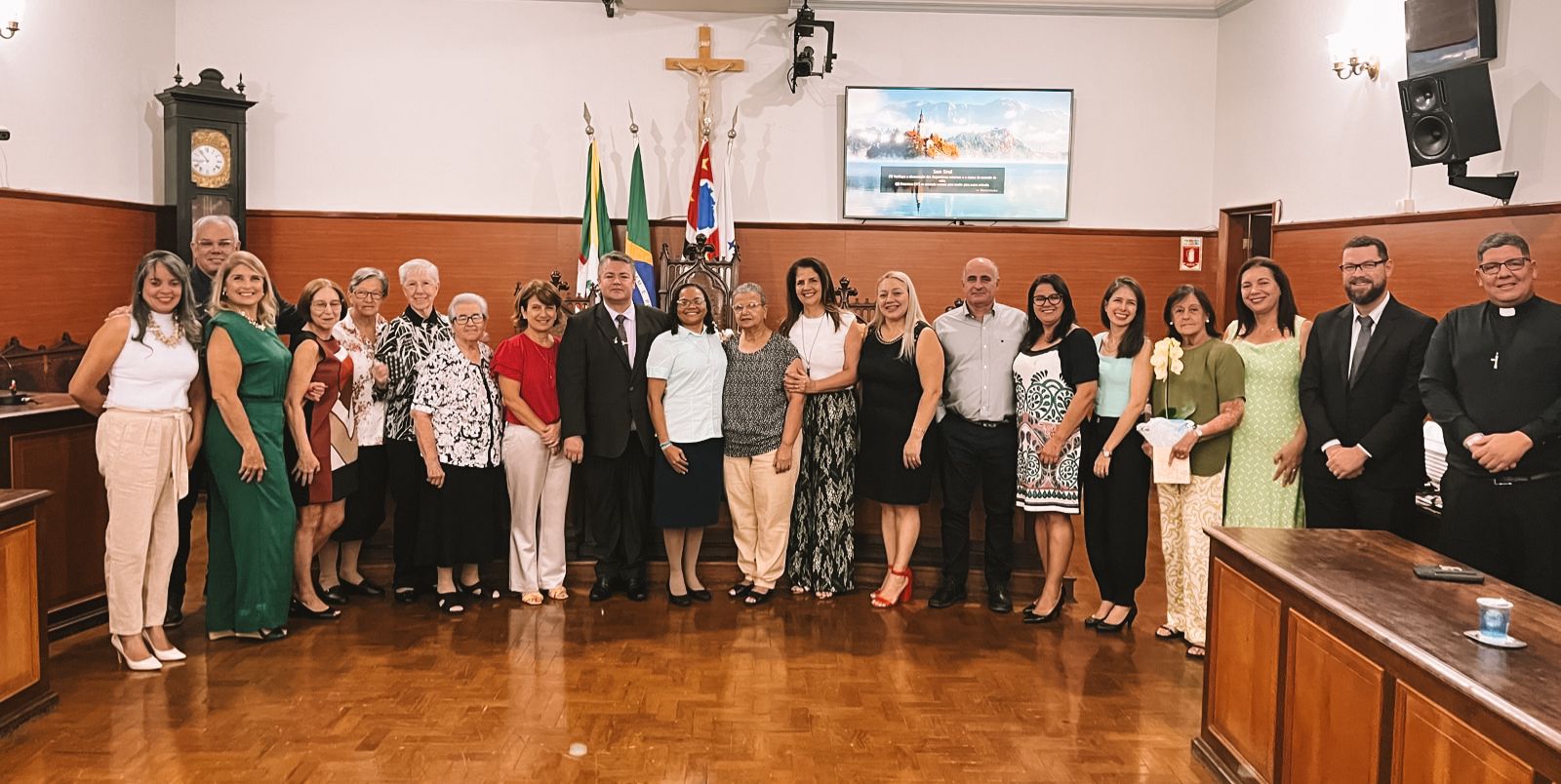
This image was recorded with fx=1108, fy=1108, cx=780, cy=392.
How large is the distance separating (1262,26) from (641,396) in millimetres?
5910

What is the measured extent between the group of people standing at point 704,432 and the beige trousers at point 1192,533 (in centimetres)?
1

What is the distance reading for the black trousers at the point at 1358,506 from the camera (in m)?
3.97

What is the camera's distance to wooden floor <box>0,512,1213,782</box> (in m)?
3.35

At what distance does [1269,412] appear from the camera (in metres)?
4.39

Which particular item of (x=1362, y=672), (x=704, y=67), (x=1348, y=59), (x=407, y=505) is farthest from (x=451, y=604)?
(x=1348, y=59)

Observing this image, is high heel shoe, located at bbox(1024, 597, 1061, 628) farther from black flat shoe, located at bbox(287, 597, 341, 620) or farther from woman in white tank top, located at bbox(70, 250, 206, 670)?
woman in white tank top, located at bbox(70, 250, 206, 670)

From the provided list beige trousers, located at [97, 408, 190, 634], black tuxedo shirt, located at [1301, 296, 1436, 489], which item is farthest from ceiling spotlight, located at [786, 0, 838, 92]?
beige trousers, located at [97, 408, 190, 634]

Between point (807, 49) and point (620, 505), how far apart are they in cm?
467

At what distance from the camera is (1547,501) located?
3.52 m

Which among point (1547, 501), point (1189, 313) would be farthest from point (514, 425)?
point (1547, 501)

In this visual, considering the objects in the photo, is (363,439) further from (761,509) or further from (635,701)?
(635,701)

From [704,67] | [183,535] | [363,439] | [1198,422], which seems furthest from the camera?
[704,67]

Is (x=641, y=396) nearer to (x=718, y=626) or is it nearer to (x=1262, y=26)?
(x=718, y=626)

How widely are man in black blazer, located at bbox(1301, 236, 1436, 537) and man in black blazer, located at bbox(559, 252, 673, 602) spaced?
2.73m
